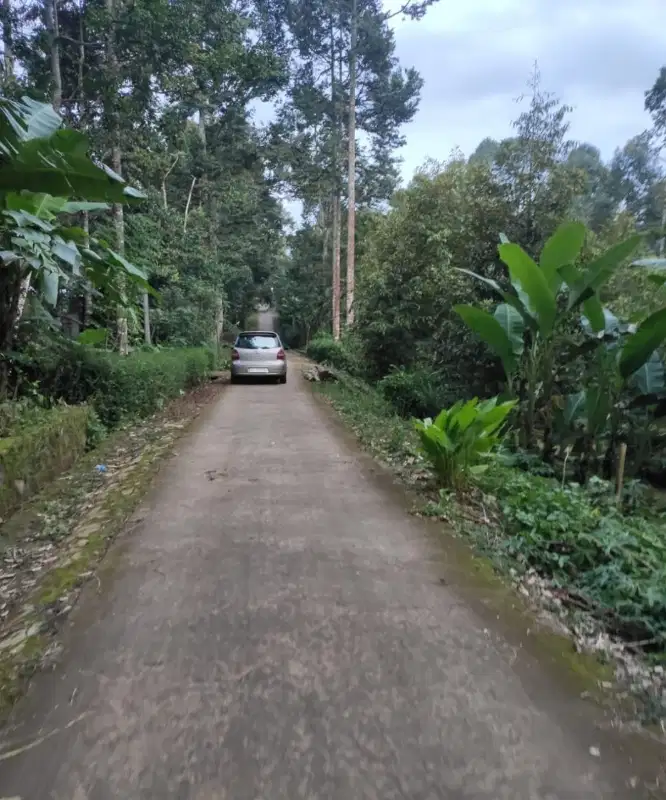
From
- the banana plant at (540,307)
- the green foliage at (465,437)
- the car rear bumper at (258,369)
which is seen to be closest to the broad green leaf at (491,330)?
the banana plant at (540,307)

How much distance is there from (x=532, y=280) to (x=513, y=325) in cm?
87

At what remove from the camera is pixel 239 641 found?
2.66 m

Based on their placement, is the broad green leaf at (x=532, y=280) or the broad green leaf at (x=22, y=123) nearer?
the broad green leaf at (x=22, y=123)

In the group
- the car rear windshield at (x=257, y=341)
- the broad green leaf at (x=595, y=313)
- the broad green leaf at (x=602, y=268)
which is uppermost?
the broad green leaf at (x=602, y=268)

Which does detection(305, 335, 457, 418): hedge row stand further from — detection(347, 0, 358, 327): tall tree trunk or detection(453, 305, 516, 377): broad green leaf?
detection(347, 0, 358, 327): tall tree trunk

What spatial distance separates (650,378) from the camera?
20.2ft

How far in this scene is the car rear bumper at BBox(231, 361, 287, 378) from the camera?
50.4 ft

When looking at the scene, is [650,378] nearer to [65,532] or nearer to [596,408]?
[596,408]

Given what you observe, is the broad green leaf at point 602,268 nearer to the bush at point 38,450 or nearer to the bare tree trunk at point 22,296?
the bush at point 38,450

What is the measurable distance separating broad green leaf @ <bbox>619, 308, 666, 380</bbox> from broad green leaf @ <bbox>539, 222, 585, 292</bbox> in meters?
0.95

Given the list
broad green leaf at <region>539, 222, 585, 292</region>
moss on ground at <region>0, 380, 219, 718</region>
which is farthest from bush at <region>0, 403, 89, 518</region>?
broad green leaf at <region>539, 222, 585, 292</region>

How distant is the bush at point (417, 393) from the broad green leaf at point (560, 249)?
3923 millimetres

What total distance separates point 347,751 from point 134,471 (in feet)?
15.0

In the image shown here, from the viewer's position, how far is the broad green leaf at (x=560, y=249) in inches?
217
